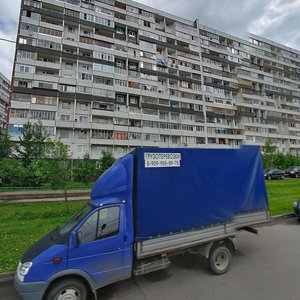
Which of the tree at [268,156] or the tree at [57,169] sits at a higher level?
the tree at [268,156]

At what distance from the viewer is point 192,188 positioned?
203 inches

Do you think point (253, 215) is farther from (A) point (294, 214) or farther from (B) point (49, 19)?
(B) point (49, 19)

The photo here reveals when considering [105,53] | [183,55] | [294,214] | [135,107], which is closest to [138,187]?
[294,214]

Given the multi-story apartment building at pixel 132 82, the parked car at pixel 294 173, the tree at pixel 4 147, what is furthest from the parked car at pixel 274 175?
the tree at pixel 4 147

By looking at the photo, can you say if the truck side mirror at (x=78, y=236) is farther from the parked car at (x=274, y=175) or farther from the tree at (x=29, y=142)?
the parked car at (x=274, y=175)

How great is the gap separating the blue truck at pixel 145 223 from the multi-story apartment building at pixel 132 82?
26848 mm

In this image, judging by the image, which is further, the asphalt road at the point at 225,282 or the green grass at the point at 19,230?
the green grass at the point at 19,230

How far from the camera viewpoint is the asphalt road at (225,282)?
169 inches

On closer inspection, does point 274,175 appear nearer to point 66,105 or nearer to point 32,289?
point 32,289

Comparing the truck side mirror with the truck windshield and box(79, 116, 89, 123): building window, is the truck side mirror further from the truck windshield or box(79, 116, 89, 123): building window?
box(79, 116, 89, 123): building window

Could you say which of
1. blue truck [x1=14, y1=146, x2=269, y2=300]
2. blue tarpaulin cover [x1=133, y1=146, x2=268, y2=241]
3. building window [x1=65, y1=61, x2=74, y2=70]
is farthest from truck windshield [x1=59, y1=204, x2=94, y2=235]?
building window [x1=65, y1=61, x2=74, y2=70]

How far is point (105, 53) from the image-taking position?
44.6 meters

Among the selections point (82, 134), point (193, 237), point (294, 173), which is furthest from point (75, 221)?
point (294, 173)

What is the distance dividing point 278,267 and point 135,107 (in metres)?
41.8
